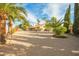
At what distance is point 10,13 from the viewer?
506 centimetres

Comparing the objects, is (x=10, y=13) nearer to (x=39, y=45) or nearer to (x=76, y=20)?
(x=39, y=45)

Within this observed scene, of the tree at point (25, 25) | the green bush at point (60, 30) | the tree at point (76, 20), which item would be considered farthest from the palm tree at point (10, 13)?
the tree at point (76, 20)

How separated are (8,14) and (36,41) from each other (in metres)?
0.49

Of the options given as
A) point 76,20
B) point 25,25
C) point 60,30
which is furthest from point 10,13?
point 76,20

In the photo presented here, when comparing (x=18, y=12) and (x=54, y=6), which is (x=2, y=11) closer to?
(x=18, y=12)

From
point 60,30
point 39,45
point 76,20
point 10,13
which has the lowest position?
point 39,45

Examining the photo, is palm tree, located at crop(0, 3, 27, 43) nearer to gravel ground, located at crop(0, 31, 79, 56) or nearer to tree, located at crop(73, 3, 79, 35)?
gravel ground, located at crop(0, 31, 79, 56)

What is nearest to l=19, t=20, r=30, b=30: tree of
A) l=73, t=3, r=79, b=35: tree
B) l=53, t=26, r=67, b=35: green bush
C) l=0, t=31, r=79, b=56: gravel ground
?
l=0, t=31, r=79, b=56: gravel ground

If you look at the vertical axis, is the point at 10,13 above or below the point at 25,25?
above

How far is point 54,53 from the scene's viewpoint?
507 centimetres

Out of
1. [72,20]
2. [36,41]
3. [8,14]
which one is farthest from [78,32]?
[8,14]

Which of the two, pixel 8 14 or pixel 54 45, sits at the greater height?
pixel 8 14

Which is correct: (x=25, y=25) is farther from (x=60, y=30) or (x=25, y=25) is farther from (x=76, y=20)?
(x=76, y=20)

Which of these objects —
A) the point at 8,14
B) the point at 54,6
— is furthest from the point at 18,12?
the point at 54,6
